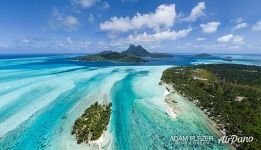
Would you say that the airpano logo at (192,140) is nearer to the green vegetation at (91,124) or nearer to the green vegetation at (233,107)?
the green vegetation at (233,107)

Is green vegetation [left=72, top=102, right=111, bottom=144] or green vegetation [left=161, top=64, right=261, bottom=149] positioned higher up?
green vegetation [left=161, top=64, right=261, bottom=149]

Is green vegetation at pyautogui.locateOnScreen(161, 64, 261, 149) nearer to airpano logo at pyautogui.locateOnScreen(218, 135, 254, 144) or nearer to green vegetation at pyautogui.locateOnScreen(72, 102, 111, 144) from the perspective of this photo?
A: airpano logo at pyautogui.locateOnScreen(218, 135, 254, 144)

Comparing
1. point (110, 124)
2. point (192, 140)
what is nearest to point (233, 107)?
point (192, 140)

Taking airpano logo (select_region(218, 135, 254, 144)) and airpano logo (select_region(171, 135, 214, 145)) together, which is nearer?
airpano logo (select_region(218, 135, 254, 144))

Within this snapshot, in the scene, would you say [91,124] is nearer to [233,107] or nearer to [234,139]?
[234,139]

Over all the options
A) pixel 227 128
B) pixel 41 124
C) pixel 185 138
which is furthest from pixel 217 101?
pixel 41 124

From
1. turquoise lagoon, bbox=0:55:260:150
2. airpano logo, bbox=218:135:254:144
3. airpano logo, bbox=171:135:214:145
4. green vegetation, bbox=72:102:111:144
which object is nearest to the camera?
airpano logo, bbox=218:135:254:144

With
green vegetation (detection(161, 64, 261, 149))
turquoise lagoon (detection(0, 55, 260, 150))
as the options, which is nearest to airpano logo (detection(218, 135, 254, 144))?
green vegetation (detection(161, 64, 261, 149))

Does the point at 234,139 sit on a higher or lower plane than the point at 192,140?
higher

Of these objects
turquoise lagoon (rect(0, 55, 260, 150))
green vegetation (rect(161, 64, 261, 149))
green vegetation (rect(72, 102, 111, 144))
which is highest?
green vegetation (rect(161, 64, 261, 149))

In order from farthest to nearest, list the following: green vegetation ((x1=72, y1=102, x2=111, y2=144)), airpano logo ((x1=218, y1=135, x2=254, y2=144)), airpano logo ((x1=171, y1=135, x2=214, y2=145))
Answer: green vegetation ((x1=72, y1=102, x2=111, y2=144)) → airpano logo ((x1=171, y1=135, x2=214, y2=145)) → airpano logo ((x1=218, y1=135, x2=254, y2=144))
